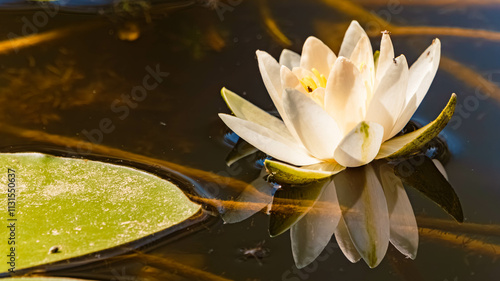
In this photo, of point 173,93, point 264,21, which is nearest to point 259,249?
point 173,93

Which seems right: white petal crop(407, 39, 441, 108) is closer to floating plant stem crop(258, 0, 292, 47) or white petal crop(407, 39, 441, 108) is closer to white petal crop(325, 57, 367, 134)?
white petal crop(325, 57, 367, 134)

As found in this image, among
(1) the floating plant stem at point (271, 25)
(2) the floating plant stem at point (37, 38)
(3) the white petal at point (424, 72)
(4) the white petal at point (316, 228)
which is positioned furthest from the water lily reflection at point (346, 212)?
(2) the floating plant stem at point (37, 38)

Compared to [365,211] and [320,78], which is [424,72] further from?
[365,211]

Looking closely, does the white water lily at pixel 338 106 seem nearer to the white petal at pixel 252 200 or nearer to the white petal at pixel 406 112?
the white petal at pixel 406 112

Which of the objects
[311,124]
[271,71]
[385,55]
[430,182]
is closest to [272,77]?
[271,71]

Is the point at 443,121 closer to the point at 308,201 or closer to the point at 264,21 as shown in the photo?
the point at 308,201
